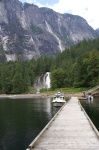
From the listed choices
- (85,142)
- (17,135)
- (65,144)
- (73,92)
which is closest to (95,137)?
(85,142)

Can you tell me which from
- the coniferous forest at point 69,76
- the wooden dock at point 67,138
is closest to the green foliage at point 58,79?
the coniferous forest at point 69,76

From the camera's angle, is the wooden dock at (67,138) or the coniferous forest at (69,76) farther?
the coniferous forest at (69,76)

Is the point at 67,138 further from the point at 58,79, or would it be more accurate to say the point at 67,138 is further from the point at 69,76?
the point at 58,79

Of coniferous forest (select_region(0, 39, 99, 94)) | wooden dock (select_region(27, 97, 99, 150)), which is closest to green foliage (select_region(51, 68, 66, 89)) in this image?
coniferous forest (select_region(0, 39, 99, 94))

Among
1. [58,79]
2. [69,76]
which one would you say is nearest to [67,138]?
[69,76]

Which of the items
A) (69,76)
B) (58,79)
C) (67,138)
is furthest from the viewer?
(58,79)

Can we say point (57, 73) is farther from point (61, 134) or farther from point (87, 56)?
point (61, 134)

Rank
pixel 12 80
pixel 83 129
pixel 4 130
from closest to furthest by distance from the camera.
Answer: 1. pixel 83 129
2. pixel 4 130
3. pixel 12 80

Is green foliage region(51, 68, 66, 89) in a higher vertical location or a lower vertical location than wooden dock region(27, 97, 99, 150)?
higher

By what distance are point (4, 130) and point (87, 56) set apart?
396 feet

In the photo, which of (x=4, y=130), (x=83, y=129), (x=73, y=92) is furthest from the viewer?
(x=73, y=92)

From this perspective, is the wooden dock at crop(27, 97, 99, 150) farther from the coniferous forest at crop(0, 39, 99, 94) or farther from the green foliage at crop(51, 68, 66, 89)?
the green foliage at crop(51, 68, 66, 89)

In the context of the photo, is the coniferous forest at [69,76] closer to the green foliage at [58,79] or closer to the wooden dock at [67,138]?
the green foliage at [58,79]

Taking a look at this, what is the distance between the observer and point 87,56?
514 feet
